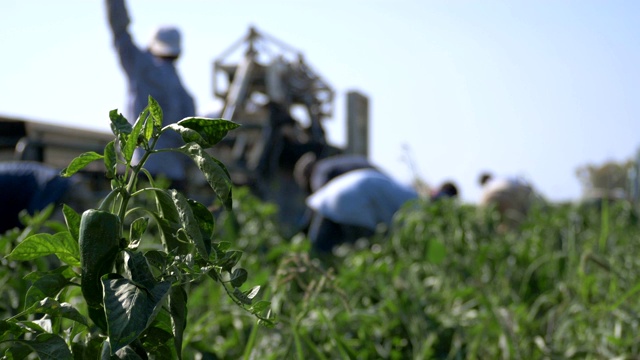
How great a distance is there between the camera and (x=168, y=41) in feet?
13.0

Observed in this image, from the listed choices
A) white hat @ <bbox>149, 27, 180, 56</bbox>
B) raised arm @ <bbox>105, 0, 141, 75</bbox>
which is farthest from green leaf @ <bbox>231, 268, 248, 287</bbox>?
white hat @ <bbox>149, 27, 180, 56</bbox>

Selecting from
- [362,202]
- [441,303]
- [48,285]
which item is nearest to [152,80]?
[362,202]

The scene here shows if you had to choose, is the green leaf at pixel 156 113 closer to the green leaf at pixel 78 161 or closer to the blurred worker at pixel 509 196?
the green leaf at pixel 78 161

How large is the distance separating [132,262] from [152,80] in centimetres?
336

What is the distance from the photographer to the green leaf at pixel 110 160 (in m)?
0.55

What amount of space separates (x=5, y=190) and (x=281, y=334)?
6.75 feet

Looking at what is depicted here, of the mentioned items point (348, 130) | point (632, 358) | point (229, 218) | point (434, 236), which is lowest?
point (348, 130)

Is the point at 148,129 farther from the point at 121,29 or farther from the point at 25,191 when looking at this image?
the point at 121,29

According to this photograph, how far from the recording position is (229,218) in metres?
2.75

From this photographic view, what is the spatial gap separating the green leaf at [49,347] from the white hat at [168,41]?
3494mm

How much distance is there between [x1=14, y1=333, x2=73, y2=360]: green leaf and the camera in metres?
0.54

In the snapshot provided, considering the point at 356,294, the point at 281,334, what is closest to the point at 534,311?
the point at 356,294

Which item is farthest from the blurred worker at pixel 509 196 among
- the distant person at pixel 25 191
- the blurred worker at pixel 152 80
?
the distant person at pixel 25 191

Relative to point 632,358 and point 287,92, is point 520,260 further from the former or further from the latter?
point 287,92
